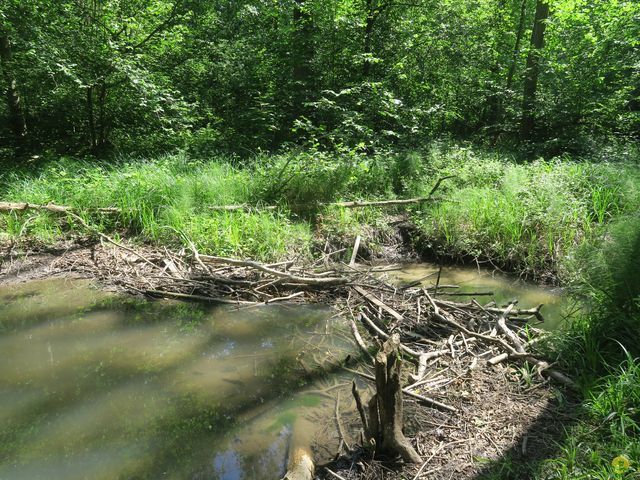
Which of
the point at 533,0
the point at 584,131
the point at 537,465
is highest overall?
the point at 533,0

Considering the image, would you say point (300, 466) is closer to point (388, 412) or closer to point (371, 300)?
point (388, 412)

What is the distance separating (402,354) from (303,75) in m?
9.16

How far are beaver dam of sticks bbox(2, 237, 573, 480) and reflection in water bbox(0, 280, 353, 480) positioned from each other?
0.90 ft

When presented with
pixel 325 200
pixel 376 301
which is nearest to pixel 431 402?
pixel 376 301

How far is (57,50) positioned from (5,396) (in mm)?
7630

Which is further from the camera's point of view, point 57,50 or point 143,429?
point 57,50

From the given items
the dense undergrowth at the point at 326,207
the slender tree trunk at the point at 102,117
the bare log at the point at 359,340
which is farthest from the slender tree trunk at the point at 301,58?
the bare log at the point at 359,340

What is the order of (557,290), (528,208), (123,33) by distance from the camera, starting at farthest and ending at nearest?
(123,33)
(528,208)
(557,290)

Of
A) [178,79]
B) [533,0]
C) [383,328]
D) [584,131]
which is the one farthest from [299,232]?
[533,0]

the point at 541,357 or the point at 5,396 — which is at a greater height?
the point at 541,357

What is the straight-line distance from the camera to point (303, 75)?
11.4 metres

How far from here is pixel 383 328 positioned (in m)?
4.46

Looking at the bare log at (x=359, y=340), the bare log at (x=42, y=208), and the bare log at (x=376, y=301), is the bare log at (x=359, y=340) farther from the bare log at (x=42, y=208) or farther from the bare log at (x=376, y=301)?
the bare log at (x=42, y=208)

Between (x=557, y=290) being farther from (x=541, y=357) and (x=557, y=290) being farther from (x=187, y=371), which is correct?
(x=187, y=371)
